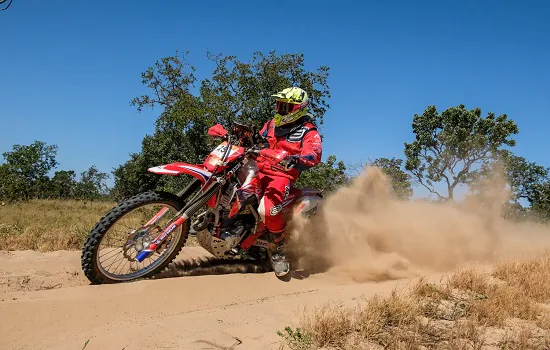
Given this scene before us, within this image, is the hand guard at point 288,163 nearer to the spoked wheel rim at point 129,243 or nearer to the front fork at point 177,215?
the front fork at point 177,215

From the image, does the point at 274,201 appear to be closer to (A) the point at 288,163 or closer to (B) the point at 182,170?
(A) the point at 288,163

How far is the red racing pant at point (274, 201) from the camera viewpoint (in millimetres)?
5895

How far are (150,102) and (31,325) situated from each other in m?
24.4

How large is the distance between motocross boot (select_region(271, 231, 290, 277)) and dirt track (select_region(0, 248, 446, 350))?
16 cm

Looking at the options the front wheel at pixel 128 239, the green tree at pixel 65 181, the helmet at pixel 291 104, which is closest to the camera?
the front wheel at pixel 128 239

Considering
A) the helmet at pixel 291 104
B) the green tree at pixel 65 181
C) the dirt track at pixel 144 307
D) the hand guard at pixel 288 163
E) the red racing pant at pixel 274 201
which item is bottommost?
the dirt track at pixel 144 307

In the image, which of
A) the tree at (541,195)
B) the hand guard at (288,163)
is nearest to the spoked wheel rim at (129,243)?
the hand guard at (288,163)

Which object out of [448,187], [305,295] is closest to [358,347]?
[305,295]

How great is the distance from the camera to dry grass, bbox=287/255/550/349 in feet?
11.9

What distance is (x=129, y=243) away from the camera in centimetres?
503

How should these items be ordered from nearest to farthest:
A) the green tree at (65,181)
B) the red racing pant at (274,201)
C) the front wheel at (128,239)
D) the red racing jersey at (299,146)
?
the front wheel at (128,239) < the red racing pant at (274,201) < the red racing jersey at (299,146) < the green tree at (65,181)

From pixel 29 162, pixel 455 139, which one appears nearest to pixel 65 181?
pixel 29 162

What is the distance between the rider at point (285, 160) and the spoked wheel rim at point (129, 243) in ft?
3.98

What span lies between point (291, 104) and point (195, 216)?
6.89 ft
